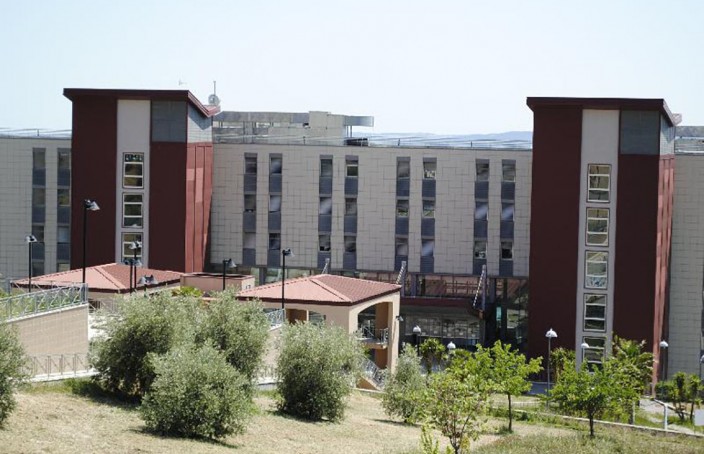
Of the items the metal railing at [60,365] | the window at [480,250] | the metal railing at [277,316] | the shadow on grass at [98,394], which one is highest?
the window at [480,250]

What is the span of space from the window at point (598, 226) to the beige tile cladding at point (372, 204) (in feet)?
21.7

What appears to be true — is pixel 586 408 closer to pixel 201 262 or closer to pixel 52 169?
pixel 201 262

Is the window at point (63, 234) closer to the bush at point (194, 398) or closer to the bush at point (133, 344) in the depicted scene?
the bush at point (133, 344)

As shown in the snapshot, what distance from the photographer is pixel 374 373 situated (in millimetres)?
53812

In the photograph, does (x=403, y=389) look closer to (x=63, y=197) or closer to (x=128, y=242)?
(x=128, y=242)

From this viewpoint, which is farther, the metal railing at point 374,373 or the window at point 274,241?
the window at point 274,241

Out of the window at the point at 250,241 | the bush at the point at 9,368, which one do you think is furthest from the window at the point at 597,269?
the bush at the point at 9,368

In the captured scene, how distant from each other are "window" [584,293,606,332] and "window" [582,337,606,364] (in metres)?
0.46

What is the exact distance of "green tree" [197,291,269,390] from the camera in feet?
129

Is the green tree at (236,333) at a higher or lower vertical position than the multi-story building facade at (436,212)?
lower

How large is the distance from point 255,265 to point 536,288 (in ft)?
52.4

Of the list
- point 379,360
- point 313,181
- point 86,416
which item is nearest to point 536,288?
point 379,360

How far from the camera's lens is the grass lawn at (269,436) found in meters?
29.8

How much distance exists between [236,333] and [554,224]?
83.5ft
